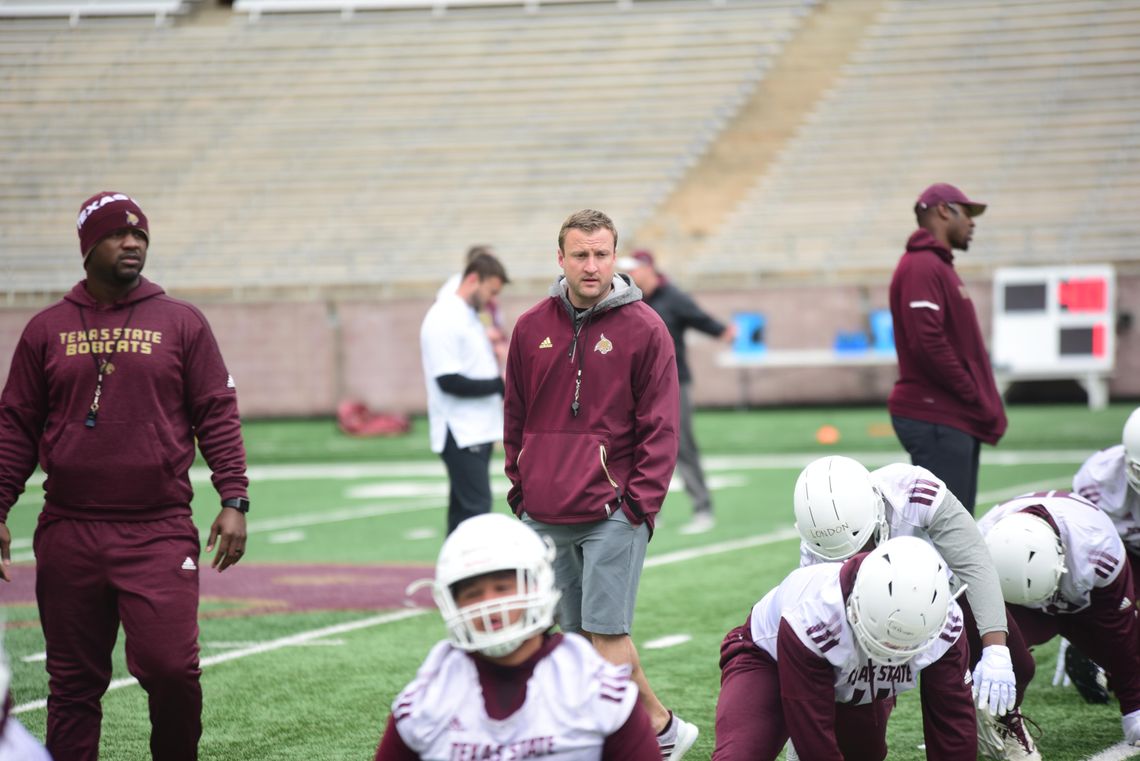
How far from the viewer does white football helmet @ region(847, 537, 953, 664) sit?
155 inches

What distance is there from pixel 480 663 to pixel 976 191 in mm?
20488

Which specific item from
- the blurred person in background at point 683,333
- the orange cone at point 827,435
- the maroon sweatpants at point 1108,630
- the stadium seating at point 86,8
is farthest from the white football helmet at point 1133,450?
the stadium seating at point 86,8

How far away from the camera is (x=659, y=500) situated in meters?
4.85

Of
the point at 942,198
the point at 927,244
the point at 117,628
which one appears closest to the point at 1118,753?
the point at 927,244

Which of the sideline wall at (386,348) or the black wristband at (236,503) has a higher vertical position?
the black wristband at (236,503)

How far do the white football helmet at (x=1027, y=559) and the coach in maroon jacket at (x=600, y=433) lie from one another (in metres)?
1.24

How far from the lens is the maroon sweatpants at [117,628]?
4.24m

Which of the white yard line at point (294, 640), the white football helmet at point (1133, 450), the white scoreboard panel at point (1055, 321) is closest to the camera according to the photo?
the white football helmet at point (1133, 450)

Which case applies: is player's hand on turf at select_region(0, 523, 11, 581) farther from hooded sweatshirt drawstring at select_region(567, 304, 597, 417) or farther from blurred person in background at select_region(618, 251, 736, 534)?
blurred person in background at select_region(618, 251, 736, 534)

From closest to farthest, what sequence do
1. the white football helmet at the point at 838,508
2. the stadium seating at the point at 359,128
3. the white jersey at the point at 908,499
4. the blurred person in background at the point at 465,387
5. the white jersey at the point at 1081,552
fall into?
the white football helmet at the point at 838,508
the white jersey at the point at 908,499
the white jersey at the point at 1081,552
the blurred person in background at the point at 465,387
the stadium seating at the point at 359,128

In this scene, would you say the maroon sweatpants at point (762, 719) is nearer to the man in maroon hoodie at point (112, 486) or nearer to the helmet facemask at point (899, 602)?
the helmet facemask at point (899, 602)

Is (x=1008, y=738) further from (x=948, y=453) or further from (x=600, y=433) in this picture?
(x=948, y=453)

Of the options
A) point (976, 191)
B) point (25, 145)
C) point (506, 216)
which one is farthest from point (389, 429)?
point (25, 145)

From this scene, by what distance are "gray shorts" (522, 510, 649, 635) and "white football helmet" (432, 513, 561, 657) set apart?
1.61 metres
